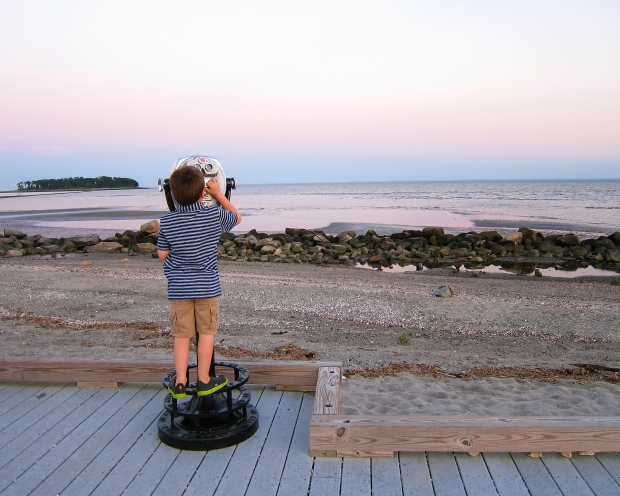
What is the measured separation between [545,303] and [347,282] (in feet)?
15.8

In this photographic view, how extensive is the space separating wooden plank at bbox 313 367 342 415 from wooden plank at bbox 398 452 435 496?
531 mm

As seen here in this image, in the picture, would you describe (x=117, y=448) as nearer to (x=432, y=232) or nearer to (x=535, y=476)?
(x=535, y=476)

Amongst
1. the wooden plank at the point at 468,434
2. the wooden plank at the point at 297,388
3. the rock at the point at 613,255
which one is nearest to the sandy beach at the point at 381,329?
the wooden plank at the point at 297,388

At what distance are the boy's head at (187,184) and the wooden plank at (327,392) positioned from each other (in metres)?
1.52

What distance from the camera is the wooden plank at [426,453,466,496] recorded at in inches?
112

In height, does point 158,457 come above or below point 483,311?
above

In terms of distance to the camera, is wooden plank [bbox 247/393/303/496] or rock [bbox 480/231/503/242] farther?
rock [bbox 480/231/503/242]

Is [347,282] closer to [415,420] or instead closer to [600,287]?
[600,287]

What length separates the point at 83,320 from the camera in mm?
9281

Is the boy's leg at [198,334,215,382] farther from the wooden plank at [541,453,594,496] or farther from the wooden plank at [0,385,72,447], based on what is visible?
the wooden plank at [541,453,594,496]

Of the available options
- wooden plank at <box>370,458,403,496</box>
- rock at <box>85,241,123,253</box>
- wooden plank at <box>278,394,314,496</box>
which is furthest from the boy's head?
rock at <box>85,241,123,253</box>

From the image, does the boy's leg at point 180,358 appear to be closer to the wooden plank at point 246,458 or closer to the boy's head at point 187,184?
the wooden plank at point 246,458

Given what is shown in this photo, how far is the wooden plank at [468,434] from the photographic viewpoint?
10.2ft

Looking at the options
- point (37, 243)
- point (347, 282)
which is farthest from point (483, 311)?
point (37, 243)
